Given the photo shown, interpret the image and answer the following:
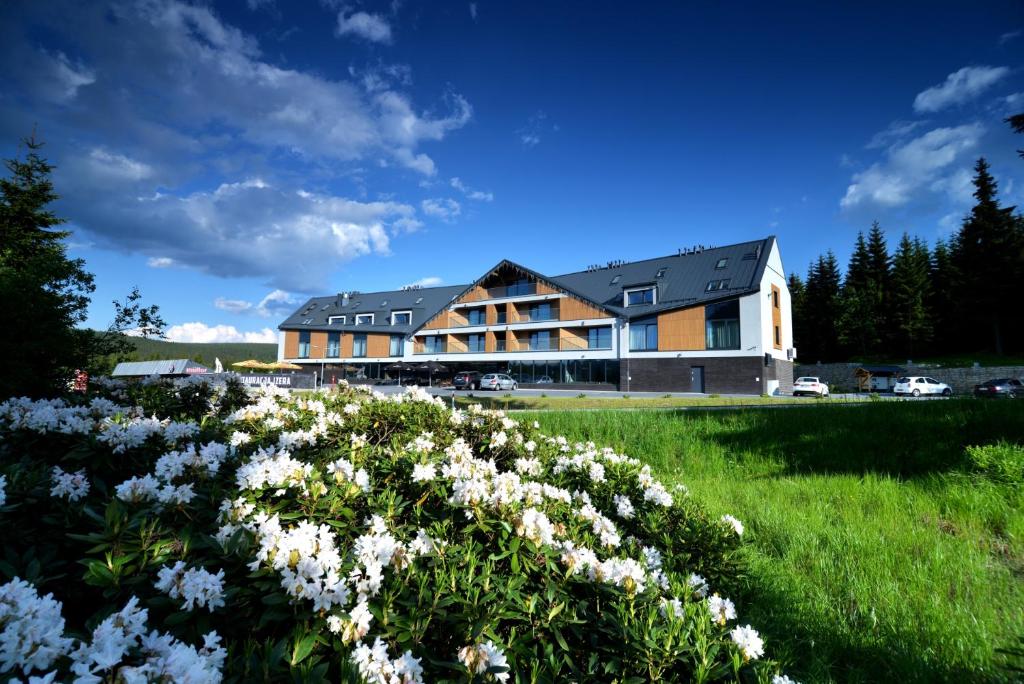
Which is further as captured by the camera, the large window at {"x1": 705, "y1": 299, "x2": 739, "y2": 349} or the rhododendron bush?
the large window at {"x1": 705, "y1": 299, "x2": 739, "y2": 349}

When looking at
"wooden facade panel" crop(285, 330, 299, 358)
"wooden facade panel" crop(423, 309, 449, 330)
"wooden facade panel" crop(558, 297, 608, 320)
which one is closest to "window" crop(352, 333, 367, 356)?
"wooden facade panel" crop(285, 330, 299, 358)

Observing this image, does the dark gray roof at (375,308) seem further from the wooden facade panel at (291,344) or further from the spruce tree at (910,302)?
the spruce tree at (910,302)

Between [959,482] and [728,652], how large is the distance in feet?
18.0

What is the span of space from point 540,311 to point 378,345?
19497 millimetres

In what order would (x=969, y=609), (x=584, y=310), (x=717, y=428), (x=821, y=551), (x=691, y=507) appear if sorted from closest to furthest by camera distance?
(x=969, y=609), (x=691, y=507), (x=821, y=551), (x=717, y=428), (x=584, y=310)

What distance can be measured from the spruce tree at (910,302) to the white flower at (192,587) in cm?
6243

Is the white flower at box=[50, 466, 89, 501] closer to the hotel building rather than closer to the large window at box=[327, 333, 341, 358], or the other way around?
the hotel building

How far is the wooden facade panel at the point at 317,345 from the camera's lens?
5016cm

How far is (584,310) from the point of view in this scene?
36.2 meters

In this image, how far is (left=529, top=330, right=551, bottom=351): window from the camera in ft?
124

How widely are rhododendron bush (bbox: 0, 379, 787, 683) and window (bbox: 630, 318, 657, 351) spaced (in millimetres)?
30916

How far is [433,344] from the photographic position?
44938mm

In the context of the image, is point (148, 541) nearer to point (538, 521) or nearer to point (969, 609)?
point (538, 521)

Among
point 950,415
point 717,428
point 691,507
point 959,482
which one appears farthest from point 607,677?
point 950,415
